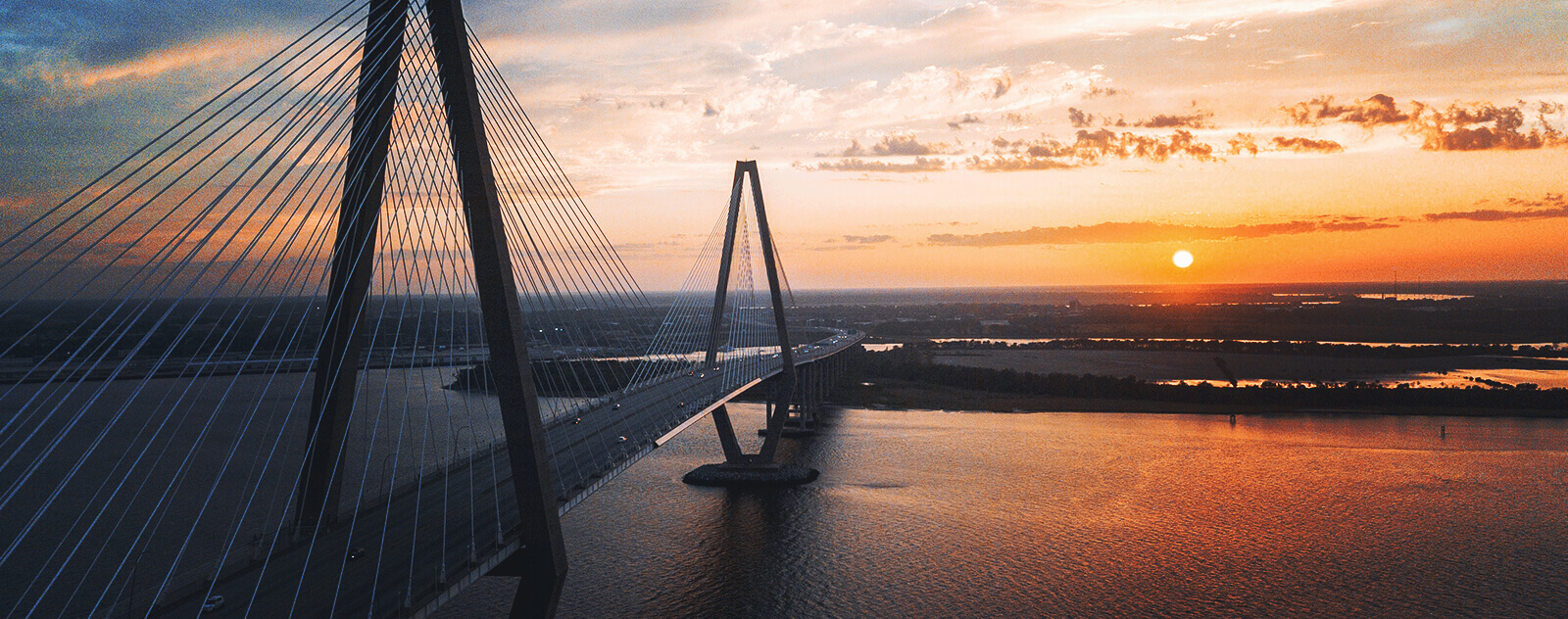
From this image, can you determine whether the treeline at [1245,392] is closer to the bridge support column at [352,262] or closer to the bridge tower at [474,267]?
the bridge tower at [474,267]

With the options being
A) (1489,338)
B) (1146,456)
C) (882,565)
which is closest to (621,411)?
(882,565)

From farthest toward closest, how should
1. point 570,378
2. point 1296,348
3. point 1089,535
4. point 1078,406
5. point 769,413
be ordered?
1. point 1296,348
2. point 570,378
3. point 1078,406
4. point 769,413
5. point 1089,535

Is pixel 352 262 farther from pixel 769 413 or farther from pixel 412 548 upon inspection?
pixel 769 413

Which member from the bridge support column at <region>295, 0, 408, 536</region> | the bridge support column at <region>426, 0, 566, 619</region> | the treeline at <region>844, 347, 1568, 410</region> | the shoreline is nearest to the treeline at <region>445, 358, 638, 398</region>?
the shoreline

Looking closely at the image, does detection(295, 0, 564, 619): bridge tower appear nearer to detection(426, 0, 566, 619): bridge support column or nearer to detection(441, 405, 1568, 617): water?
detection(426, 0, 566, 619): bridge support column

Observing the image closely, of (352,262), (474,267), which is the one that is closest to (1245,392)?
(474,267)

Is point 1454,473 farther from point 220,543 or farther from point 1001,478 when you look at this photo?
point 220,543
